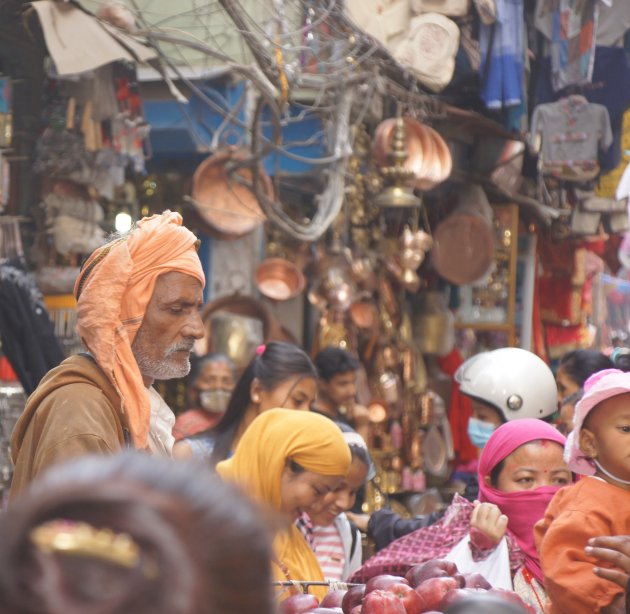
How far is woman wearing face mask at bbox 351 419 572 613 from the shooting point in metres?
3.75

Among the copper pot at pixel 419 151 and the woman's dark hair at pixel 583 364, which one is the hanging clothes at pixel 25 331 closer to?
the woman's dark hair at pixel 583 364

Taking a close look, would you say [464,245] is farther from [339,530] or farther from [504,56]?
[339,530]

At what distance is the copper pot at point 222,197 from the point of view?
9.03m

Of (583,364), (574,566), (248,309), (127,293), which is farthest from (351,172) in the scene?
(574,566)

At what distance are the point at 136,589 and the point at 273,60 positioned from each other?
5.25 meters

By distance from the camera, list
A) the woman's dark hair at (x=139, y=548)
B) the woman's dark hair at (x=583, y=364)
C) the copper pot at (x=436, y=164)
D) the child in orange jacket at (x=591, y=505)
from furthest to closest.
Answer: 1. the copper pot at (x=436, y=164)
2. the woman's dark hair at (x=583, y=364)
3. the child in orange jacket at (x=591, y=505)
4. the woman's dark hair at (x=139, y=548)

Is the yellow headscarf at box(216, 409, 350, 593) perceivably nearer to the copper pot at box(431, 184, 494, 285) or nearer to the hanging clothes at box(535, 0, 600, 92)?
the hanging clothes at box(535, 0, 600, 92)

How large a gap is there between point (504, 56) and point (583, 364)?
3810mm

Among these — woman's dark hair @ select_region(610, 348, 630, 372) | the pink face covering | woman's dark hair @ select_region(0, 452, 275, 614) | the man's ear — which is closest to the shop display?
woman's dark hair @ select_region(610, 348, 630, 372)

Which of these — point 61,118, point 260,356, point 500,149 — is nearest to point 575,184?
point 500,149

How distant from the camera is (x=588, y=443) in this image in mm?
3256

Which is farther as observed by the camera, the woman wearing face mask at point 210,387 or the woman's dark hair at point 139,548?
the woman wearing face mask at point 210,387

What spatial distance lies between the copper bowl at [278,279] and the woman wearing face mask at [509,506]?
5.85 m

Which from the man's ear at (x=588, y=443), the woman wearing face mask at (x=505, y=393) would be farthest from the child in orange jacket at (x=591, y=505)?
the woman wearing face mask at (x=505, y=393)
